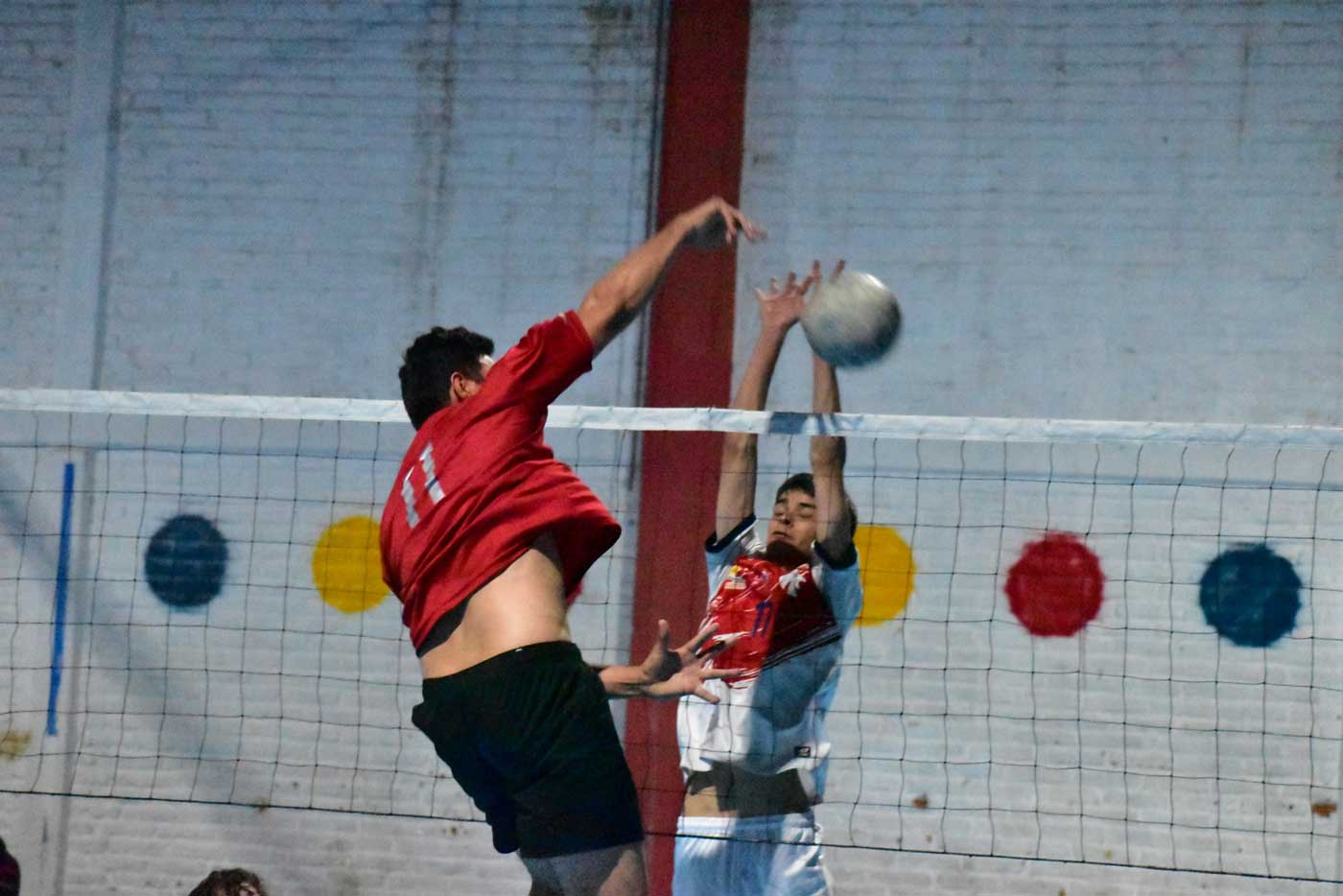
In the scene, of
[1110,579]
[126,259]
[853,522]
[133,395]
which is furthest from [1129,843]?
[126,259]

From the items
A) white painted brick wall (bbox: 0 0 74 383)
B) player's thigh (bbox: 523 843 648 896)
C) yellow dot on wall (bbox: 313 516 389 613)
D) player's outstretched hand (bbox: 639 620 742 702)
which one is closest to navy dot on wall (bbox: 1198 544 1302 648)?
player's outstretched hand (bbox: 639 620 742 702)

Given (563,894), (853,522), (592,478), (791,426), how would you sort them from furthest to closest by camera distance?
(592,478) → (853,522) → (791,426) → (563,894)

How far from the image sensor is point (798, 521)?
203 inches

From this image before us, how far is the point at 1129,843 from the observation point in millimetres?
6727

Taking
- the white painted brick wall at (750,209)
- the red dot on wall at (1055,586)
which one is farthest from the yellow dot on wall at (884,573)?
the red dot on wall at (1055,586)

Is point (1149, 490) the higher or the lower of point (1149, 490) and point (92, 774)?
the higher

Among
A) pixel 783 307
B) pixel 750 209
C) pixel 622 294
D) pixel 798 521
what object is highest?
pixel 750 209

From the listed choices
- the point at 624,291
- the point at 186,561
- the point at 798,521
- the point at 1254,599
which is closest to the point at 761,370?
the point at 798,521

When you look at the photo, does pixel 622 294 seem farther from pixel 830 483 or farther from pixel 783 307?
pixel 830 483

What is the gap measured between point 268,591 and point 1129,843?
4.63m

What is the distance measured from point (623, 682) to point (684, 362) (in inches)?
131

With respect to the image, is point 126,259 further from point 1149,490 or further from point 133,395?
point 1149,490

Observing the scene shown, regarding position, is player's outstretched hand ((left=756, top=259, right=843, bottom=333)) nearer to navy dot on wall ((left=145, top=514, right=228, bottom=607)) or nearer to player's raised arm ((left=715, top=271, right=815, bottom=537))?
player's raised arm ((left=715, top=271, right=815, bottom=537))

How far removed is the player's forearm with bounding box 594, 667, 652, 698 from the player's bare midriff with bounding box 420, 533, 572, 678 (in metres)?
0.65
